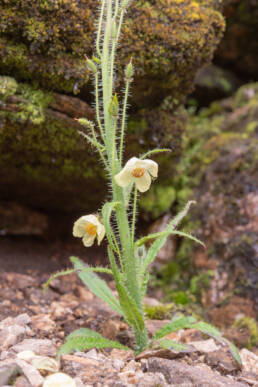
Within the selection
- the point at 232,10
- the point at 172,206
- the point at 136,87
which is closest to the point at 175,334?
the point at 172,206

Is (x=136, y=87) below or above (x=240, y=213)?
above

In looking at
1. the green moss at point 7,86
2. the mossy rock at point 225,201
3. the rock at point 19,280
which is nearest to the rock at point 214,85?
the mossy rock at point 225,201

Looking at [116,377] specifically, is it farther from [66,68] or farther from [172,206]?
[172,206]

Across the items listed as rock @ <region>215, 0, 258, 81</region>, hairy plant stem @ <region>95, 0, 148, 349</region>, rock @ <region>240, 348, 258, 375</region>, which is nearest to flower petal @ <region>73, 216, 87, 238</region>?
hairy plant stem @ <region>95, 0, 148, 349</region>

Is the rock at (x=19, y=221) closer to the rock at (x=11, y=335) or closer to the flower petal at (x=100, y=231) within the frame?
the rock at (x=11, y=335)

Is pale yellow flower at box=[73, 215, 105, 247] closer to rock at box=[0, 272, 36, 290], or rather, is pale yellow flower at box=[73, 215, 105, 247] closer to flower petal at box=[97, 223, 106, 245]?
flower petal at box=[97, 223, 106, 245]

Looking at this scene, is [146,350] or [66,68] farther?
[66,68]
